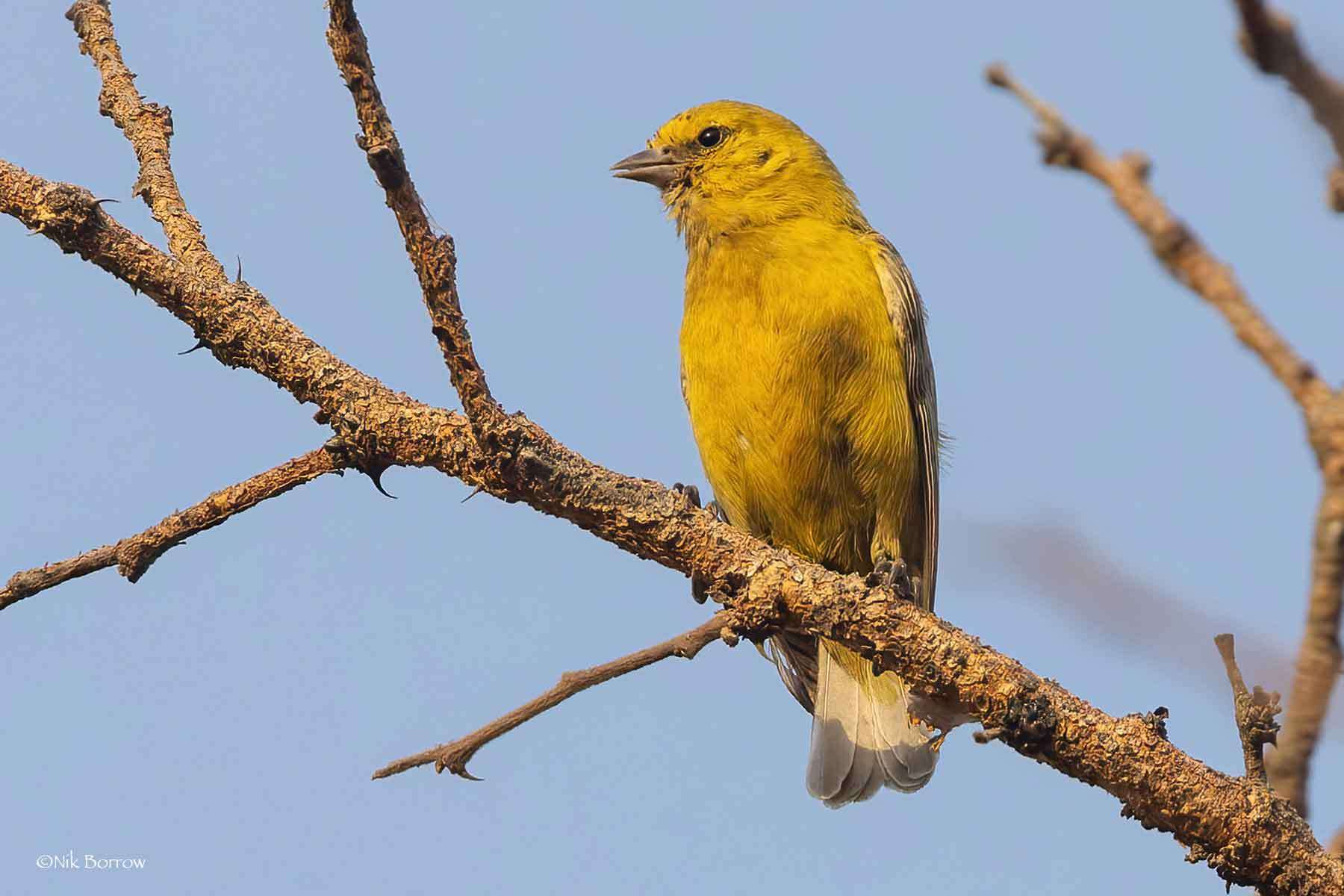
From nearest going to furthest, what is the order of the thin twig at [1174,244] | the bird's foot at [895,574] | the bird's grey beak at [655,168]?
the thin twig at [1174,244]
the bird's foot at [895,574]
the bird's grey beak at [655,168]

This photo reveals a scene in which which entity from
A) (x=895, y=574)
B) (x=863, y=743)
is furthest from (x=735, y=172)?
(x=863, y=743)

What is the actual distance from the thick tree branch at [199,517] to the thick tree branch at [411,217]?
0.45m

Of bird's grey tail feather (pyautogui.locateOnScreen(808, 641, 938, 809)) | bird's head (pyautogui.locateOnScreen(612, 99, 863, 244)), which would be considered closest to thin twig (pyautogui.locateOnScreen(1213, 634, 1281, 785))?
bird's grey tail feather (pyautogui.locateOnScreen(808, 641, 938, 809))

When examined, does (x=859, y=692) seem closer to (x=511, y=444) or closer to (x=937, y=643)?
(x=937, y=643)

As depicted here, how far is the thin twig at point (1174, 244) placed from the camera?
1.06 m

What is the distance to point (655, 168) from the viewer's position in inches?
240

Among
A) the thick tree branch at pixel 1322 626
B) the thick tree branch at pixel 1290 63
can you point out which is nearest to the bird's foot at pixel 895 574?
the thick tree branch at pixel 1322 626

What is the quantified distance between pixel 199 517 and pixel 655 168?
3.16 metres

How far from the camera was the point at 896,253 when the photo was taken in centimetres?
585

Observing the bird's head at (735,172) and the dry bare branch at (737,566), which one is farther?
the bird's head at (735,172)

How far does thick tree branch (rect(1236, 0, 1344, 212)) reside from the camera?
919 mm

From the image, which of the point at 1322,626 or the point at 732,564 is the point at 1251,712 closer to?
the point at 732,564

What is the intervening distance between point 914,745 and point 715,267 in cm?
191

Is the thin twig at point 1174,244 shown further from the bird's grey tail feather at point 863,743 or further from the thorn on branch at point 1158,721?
the bird's grey tail feather at point 863,743
